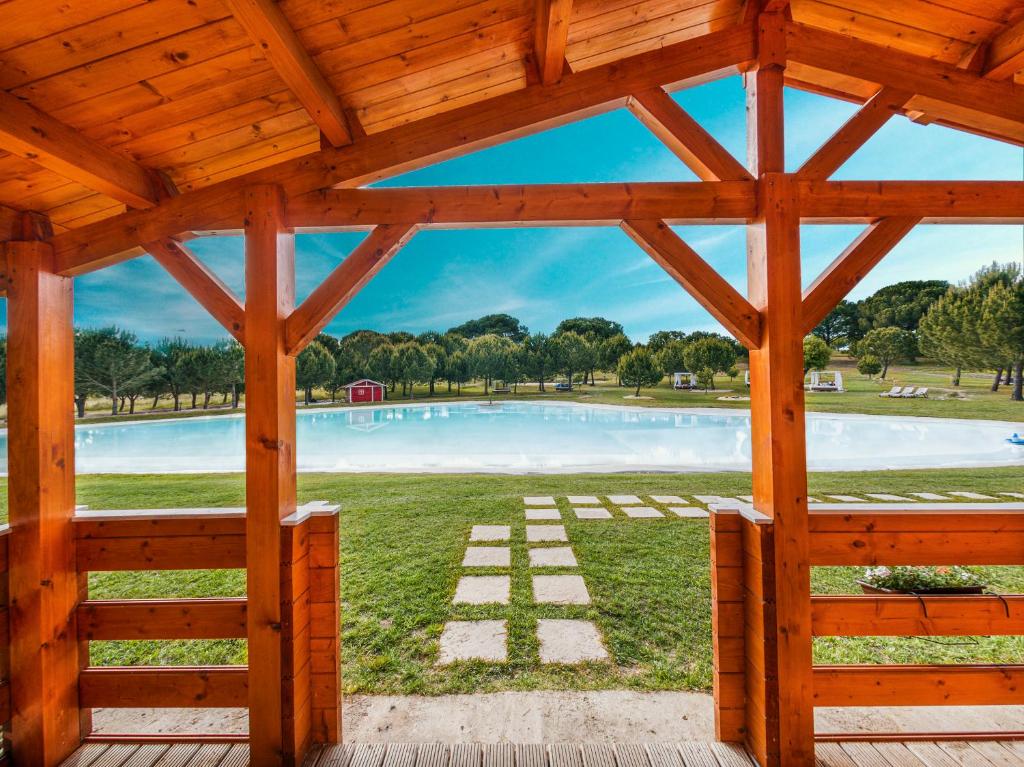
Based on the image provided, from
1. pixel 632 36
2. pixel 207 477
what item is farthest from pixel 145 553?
pixel 207 477

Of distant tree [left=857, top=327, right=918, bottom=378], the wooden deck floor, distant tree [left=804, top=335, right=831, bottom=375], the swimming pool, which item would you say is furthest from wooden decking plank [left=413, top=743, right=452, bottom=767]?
distant tree [left=857, top=327, right=918, bottom=378]

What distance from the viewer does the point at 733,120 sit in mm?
13891

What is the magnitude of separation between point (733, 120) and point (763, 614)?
1651 centimetres

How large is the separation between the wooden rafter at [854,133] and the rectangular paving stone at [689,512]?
116 inches

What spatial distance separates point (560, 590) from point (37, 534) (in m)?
2.29

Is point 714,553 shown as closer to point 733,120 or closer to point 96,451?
point 96,451

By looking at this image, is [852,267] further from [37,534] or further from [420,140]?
[37,534]

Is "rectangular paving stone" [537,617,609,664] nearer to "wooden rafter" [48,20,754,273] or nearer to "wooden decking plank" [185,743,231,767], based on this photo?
"wooden decking plank" [185,743,231,767]

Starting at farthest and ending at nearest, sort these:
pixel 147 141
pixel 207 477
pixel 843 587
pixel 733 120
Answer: pixel 733 120, pixel 207 477, pixel 843 587, pixel 147 141

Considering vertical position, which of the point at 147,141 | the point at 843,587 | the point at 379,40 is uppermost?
the point at 379,40

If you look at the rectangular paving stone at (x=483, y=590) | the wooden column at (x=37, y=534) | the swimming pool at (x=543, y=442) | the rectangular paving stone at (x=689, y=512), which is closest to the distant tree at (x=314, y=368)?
the swimming pool at (x=543, y=442)

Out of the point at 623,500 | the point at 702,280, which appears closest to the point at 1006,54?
the point at 702,280

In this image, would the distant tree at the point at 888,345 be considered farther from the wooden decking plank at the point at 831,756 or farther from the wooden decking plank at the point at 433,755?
the wooden decking plank at the point at 433,755

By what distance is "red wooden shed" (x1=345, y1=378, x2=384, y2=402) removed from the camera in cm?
2070
